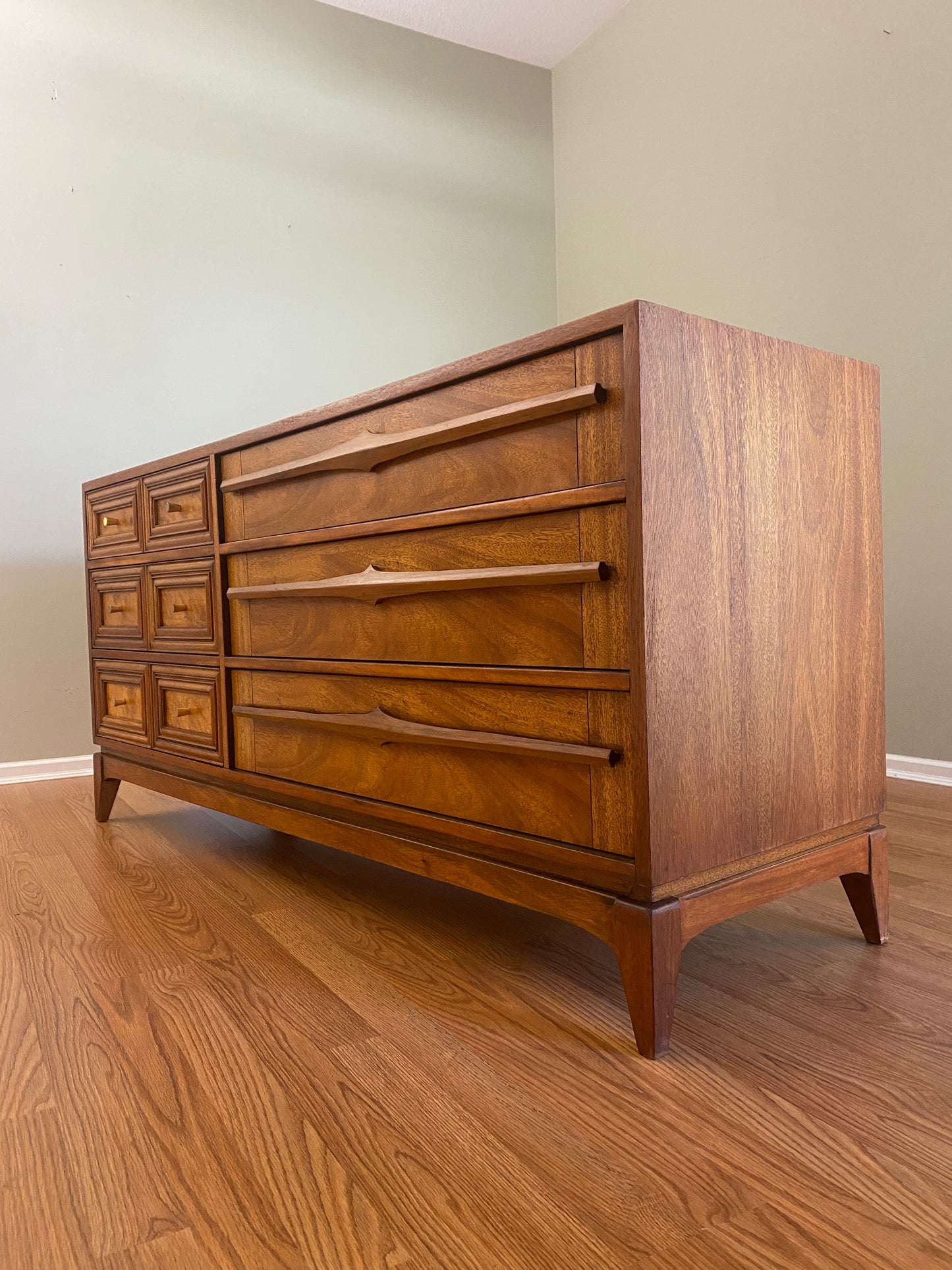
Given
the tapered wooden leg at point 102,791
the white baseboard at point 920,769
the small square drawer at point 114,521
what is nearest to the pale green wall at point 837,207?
the white baseboard at point 920,769

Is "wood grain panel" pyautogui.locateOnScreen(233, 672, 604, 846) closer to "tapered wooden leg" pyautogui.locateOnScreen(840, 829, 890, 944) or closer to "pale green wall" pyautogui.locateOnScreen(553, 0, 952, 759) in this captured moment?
"tapered wooden leg" pyautogui.locateOnScreen(840, 829, 890, 944)

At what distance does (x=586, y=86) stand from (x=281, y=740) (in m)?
2.72

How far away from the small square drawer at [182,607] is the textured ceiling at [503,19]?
2213 mm

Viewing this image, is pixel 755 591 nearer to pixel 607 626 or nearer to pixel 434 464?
pixel 607 626

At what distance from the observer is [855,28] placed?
215 centimetres

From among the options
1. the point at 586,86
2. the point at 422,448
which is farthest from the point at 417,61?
the point at 422,448

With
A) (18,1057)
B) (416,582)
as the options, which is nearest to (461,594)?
(416,582)

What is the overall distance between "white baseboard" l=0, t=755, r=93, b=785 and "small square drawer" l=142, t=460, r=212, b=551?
1.05 m

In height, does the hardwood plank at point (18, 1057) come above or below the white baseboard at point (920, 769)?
below

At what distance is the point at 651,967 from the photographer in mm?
878

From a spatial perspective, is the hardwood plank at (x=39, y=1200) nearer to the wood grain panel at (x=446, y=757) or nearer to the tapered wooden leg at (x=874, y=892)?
the wood grain panel at (x=446, y=757)

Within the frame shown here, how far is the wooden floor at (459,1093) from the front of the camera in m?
0.64

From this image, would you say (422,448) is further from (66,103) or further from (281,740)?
(66,103)

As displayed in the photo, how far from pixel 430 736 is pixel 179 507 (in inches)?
31.9
